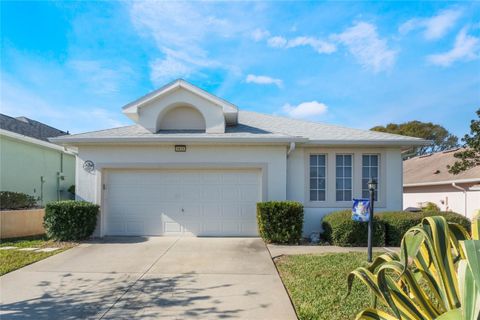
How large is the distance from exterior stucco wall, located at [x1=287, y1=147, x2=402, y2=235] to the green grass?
2.76m

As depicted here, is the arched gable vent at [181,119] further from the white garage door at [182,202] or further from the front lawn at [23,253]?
the front lawn at [23,253]

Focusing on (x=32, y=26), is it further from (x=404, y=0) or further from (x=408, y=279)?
(x=408, y=279)

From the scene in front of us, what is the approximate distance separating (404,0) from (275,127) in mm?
5655

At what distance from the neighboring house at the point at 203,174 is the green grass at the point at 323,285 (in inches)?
119

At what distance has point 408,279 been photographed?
2.12m

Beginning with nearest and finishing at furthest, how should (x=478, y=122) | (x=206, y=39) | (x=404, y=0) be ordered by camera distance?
(x=404, y=0)
(x=206, y=39)
(x=478, y=122)

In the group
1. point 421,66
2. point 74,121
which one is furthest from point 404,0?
point 74,121

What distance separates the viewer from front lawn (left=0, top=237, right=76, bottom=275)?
6.48 meters

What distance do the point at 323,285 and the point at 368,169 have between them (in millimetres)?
6337

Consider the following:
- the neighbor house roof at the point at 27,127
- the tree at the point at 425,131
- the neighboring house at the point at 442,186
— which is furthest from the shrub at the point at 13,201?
the tree at the point at 425,131

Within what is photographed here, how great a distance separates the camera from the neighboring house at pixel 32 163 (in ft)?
41.3

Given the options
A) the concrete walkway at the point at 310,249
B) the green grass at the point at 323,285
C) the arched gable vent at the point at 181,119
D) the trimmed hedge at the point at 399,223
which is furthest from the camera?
the arched gable vent at the point at 181,119

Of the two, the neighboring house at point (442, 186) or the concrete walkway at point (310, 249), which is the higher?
the neighboring house at point (442, 186)

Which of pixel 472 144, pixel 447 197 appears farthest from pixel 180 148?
pixel 447 197
